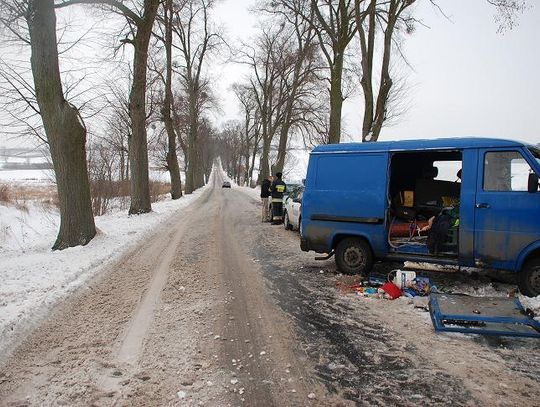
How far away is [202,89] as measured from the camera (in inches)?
1353

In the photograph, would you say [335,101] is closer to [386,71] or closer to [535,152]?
[386,71]

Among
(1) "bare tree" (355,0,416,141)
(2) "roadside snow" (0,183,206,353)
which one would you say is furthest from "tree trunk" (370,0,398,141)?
(2) "roadside snow" (0,183,206,353)

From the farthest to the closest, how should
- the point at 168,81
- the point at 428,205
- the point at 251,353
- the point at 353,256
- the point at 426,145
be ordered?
1. the point at 168,81
2. the point at 428,205
3. the point at 353,256
4. the point at 426,145
5. the point at 251,353

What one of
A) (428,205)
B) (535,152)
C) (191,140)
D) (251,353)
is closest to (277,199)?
(428,205)

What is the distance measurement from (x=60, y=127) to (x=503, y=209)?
947 centimetres

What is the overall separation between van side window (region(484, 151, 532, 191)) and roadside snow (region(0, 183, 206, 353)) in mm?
6595

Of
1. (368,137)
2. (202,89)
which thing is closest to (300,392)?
(368,137)

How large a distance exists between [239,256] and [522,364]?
5.90m

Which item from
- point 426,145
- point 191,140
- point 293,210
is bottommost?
→ point 293,210

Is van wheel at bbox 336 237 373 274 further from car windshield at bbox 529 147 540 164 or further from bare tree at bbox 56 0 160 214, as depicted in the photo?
bare tree at bbox 56 0 160 214

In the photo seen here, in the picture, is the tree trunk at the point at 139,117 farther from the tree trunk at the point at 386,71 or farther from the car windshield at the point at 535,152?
the car windshield at the point at 535,152

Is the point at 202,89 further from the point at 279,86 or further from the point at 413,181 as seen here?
the point at 413,181

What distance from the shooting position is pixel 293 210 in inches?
496

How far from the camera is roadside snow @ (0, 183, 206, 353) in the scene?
4.97m
